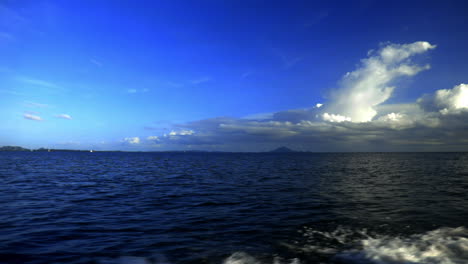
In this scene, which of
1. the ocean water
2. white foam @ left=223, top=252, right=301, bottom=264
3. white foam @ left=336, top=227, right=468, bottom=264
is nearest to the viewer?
white foam @ left=223, top=252, right=301, bottom=264

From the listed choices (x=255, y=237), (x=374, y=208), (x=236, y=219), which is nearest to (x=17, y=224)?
(x=236, y=219)

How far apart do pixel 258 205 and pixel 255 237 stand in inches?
280

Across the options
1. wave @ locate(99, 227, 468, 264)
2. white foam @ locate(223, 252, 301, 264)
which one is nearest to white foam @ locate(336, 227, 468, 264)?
wave @ locate(99, 227, 468, 264)

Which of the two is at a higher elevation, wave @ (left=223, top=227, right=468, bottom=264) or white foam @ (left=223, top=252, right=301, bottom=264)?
white foam @ (left=223, top=252, right=301, bottom=264)

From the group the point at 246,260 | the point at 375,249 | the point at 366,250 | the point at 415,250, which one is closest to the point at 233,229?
the point at 246,260

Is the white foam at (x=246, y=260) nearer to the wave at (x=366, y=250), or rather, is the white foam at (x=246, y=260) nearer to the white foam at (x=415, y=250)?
the wave at (x=366, y=250)

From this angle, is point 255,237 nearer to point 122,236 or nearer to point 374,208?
point 122,236

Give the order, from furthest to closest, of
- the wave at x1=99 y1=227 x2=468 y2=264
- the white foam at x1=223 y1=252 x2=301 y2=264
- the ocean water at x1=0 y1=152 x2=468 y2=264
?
the ocean water at x1=0 y1=152 x2=468 y2=264
the wave at x1=99 y1=227 x2=468 y2=264
the white foam at x1=223 y1=252 x2=301 y2=264

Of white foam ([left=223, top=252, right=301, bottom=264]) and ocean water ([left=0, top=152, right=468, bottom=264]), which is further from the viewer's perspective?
ocean water ([left=0, top=152, right=468, bottom=264])

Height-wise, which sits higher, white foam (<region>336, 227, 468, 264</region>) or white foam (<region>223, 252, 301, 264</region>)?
white foam (<region>223, 252, 301, 264</region>)

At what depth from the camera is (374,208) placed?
1772 centimetres

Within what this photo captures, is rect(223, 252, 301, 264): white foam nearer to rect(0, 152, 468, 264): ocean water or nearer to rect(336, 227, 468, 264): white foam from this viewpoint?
rect(0, 152, 468, 264): ocean water

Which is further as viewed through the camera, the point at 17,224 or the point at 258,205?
the point at 258,205

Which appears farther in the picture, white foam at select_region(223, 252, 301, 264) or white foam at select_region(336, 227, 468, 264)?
white foam at select_region(336, 227, 468, 264)
